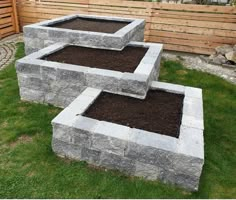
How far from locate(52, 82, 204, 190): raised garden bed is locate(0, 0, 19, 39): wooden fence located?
679 cm

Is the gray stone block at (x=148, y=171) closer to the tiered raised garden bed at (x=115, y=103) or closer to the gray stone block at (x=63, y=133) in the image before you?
the tiered raised garden bed at (x=115, y=103)

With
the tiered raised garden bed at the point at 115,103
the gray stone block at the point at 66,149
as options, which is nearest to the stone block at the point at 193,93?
the tiered raised garden bed at the point at 115,103

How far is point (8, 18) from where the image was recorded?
9.21 meters

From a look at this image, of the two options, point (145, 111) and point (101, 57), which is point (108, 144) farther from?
point (101, 57)

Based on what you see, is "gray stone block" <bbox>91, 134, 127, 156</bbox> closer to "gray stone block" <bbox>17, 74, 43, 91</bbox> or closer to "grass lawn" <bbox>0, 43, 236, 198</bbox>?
"grass lawn" <bbox>0, 43, 236, 198</bbox>

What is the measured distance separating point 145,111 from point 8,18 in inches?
301

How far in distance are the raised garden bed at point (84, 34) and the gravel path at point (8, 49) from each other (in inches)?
34.7

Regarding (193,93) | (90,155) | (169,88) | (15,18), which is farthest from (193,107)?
(15,18)

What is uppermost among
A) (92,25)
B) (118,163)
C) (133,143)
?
(92,25)

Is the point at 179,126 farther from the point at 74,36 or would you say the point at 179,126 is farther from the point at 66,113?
the point at 74,36

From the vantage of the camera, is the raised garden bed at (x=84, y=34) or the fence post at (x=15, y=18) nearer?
the raised garden bed at (x=84, y=34)

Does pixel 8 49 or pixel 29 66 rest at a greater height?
pixel 29 66

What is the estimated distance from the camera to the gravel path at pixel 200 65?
6692mm

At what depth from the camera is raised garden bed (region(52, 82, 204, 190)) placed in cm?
297
